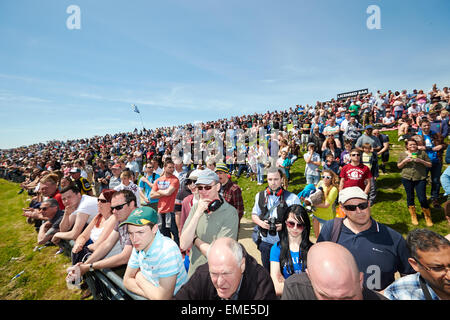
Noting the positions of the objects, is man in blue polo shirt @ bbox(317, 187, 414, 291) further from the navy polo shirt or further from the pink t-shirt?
the pink t-shirt

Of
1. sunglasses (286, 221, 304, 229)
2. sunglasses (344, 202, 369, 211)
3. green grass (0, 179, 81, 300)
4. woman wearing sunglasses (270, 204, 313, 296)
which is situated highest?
sunglasses (344, 202, 369, 211)

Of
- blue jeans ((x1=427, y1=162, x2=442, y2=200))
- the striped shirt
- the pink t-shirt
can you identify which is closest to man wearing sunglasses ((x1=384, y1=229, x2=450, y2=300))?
the striped shirt

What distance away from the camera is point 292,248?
2875 millimetres

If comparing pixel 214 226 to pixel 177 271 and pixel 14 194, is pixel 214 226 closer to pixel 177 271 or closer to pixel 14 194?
pixel 177 271

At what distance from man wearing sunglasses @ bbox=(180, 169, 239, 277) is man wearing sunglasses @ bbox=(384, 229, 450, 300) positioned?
2071 mm

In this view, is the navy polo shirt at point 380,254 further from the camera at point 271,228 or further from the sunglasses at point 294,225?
the camera at point 271,228

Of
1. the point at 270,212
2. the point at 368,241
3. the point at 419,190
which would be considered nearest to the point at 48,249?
the point at 270,212

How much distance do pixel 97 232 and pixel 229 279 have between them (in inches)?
129

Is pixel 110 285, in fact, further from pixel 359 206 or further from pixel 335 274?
pixel 359 206

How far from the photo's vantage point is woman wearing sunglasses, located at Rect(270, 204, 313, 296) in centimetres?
278

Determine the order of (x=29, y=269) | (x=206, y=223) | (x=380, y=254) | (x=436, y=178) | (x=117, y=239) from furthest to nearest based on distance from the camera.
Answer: (x=436, y=178) → (x=29, y=269) → (x=117, y=239) → (x=206, y=223) → (x=380, y=254)

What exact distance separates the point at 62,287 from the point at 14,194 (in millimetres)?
19778

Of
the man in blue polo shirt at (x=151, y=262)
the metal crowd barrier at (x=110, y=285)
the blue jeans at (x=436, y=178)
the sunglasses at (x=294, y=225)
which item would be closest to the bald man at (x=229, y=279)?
the man in blue polo shirt at (x=151, y=262)
